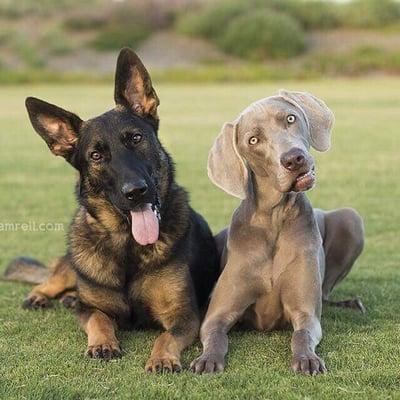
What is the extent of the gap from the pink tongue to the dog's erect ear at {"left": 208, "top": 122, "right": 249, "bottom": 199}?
0.49 metres

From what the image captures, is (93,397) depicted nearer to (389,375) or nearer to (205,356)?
(205,356)

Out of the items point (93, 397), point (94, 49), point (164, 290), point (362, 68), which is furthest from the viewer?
point (94, 49)

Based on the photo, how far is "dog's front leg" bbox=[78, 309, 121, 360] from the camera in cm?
525

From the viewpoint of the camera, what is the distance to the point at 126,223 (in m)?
5.78

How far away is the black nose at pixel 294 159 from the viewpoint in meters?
4.98

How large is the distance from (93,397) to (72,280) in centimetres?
251

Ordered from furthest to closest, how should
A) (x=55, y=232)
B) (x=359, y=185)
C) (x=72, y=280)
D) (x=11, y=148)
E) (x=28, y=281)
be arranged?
(x=11, y=148) → (x=359, y=185) → (x=55, y=232) → (x=28, y=281) → (x=72, y=280)

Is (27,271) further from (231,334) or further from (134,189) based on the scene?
(134,189)

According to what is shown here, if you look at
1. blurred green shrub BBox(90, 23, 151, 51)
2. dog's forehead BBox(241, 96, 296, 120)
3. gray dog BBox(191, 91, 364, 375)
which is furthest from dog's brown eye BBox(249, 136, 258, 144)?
blurred green shrub BBox(90, 23, 151, 51)

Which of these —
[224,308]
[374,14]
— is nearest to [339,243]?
[224,308]

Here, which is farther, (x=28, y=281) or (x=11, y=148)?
(x=11, y=148)

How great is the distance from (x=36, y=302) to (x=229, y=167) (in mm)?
2282

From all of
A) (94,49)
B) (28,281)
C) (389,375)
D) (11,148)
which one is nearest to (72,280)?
(28,281)

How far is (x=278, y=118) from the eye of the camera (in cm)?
524
